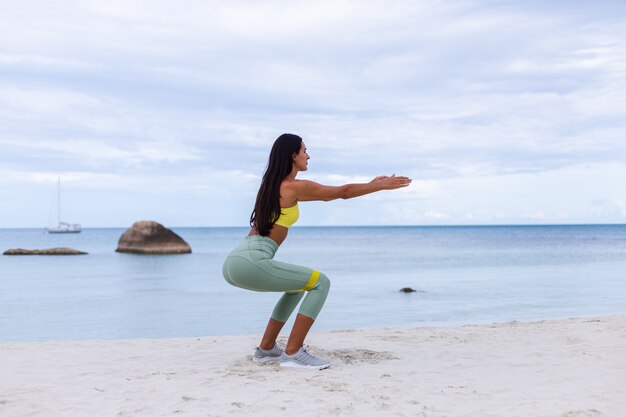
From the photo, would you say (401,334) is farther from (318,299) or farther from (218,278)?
(218,278)

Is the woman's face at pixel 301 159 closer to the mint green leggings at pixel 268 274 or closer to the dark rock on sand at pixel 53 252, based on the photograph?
the mint green leggings at pixel 268 274

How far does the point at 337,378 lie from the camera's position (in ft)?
19.2

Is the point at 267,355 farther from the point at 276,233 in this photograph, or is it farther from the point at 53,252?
the point at 53,252

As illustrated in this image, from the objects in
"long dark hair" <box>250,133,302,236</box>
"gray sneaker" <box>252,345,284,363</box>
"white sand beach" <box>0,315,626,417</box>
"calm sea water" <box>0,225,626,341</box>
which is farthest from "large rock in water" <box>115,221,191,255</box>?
"long dark hair" <box>250,133,302,236</box>

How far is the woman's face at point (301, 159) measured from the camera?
6.16 m

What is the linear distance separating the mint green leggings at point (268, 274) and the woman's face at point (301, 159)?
2.43ft

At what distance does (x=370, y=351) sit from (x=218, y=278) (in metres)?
23.5

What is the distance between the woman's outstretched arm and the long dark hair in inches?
8.6

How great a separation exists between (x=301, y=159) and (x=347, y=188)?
576mm

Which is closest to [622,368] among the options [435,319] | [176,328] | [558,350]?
[558,350]

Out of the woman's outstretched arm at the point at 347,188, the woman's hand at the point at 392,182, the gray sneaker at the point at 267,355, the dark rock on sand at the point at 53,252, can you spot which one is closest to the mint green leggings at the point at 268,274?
the woman's outstretched arm at the point at 347,188

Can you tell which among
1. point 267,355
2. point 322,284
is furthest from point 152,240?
point 322,284

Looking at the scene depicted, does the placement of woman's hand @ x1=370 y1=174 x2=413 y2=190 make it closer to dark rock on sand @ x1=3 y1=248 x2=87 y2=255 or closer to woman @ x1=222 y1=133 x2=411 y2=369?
woman @ x1=222 y1=133 x2=411 y2=369

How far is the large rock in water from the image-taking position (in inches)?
1852
